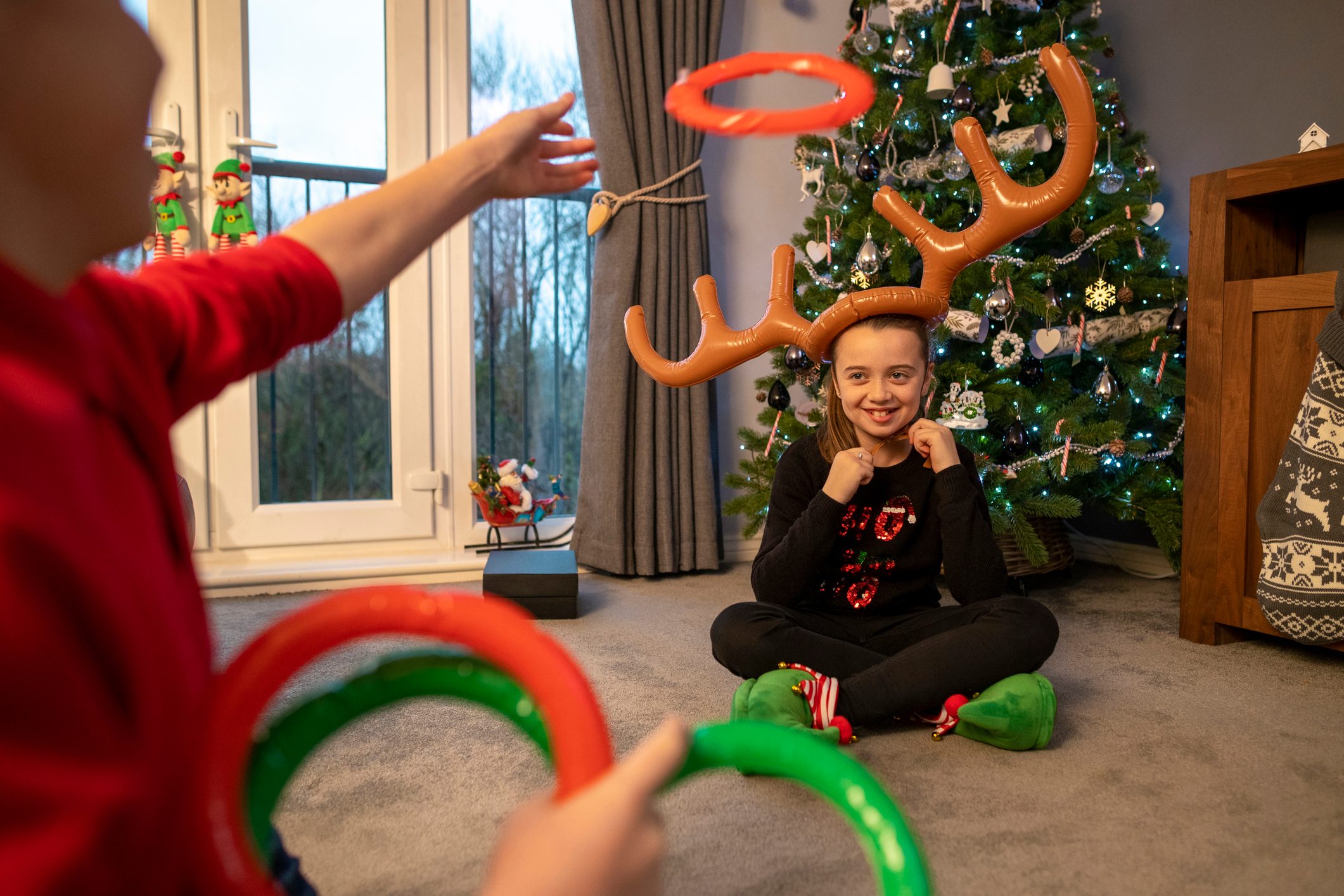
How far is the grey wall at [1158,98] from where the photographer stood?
2.36 metres

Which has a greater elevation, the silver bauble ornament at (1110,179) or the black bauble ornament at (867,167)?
the black bauble ornament at (867,167)

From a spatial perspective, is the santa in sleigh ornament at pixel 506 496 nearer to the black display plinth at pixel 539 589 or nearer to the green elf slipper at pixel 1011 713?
the black display plinth at pixel 539 589

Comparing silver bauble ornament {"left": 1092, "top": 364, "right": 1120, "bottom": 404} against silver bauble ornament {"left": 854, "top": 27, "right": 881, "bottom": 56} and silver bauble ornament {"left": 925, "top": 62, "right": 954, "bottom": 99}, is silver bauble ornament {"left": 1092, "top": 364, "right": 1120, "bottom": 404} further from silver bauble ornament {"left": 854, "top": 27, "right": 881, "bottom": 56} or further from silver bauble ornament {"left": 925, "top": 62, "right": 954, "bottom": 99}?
silver bauble ornament {"left": 854, "top": 27, "right": 881, "bottom": 56}

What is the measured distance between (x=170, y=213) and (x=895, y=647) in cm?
224

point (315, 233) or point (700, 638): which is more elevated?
point (315, 233)

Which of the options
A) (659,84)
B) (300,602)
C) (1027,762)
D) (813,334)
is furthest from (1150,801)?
(659,84)

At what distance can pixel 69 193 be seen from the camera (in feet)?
1.29

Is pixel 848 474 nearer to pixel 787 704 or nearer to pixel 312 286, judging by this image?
pixel 787 704

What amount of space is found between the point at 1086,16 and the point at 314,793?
2922 millimetres

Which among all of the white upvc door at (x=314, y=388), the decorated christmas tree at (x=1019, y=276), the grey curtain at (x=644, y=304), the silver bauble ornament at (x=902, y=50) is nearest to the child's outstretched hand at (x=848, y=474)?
the decorated christmas tree at (x=1019, y=276)

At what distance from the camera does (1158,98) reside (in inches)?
108

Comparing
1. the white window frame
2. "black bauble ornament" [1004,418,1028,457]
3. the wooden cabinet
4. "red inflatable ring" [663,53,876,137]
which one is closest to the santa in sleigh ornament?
the white window frame

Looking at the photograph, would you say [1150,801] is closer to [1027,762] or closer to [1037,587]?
[1027,762]

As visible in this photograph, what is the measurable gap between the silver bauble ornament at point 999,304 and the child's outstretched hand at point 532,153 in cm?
160
